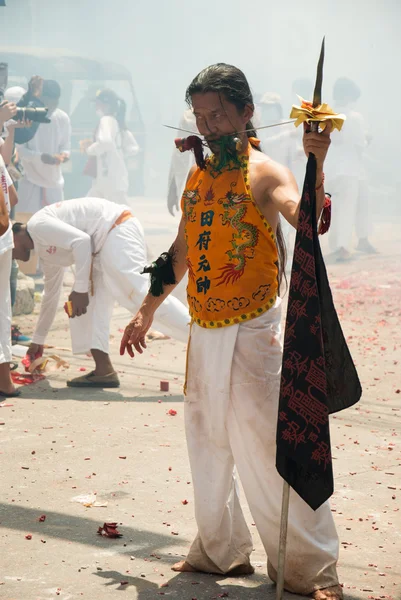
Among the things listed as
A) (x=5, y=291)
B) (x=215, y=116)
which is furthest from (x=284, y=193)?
(x=5, y=291)

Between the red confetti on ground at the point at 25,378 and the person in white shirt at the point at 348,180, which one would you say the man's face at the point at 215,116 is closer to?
the red confetti on ground at the point at 25,378

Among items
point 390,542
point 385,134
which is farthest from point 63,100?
point 390,542

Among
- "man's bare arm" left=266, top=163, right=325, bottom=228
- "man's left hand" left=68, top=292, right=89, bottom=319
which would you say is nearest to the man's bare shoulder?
"man's bare arm" left=266, top=163, right=325, bottom=228

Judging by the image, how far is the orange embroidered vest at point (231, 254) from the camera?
133 inches

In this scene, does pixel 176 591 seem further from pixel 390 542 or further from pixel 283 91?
pixel 283 91

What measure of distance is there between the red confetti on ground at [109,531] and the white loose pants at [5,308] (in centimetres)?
258

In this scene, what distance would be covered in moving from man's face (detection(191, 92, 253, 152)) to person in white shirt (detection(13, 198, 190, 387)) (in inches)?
130

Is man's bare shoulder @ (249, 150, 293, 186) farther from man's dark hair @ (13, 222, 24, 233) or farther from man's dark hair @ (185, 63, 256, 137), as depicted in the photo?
man's dark hair @ (13, 222, 24, 233)

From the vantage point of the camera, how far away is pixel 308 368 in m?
3.07

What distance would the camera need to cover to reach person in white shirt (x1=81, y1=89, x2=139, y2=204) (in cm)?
1496

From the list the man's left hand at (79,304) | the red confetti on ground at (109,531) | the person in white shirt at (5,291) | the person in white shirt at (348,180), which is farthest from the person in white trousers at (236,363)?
the person in white shirt at (348,180)

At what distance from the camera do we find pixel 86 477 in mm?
4883

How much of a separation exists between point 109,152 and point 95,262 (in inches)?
328

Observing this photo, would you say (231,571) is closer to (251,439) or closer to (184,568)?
(184,568)
